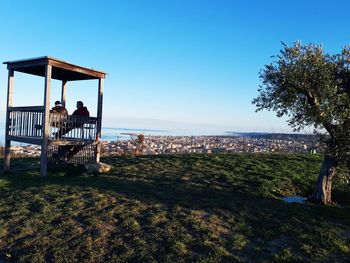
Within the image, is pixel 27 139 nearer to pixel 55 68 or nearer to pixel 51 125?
pixel 51 125

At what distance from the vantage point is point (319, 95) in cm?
1072

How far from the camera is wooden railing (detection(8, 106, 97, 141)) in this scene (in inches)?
600

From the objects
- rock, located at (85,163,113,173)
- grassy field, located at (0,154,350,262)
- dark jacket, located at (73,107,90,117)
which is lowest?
grassy field, located at (0,154,350,262)

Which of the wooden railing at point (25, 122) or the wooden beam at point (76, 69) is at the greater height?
the wooden beam at point (76, 69)

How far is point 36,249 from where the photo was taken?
7.25 m

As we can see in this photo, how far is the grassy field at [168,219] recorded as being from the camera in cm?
714

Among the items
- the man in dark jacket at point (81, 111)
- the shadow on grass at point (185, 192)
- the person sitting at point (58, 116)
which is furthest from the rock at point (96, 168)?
the man in dark jacket at point (81, 111)

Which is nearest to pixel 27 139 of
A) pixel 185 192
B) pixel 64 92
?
pixel 64 92

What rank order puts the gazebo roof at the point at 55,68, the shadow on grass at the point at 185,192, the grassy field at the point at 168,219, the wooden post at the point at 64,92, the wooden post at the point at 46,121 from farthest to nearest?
the wooden post at the point at 64,92 → the gazebo roof at the point at 55,68 → the wooden post at the point at 46,121 → the shadow on grass at the point at 185,192 → the grassy field at the point at 168,219

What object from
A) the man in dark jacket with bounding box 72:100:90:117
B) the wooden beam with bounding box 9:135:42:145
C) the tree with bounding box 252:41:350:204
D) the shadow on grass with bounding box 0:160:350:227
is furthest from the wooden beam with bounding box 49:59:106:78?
the tree with bounding box 252:41:350:204

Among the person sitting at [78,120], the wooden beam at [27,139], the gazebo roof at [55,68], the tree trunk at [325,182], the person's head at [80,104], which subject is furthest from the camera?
the person's head at [80,104]

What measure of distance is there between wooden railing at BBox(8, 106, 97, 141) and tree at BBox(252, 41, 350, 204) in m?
8.43

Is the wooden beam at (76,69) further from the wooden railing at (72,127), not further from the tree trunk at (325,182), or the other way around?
the tree trunk at (325,182)

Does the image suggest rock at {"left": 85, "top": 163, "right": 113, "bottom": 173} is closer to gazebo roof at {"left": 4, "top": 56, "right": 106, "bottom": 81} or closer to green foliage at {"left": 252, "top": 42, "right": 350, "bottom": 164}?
gazebo roof at {"left": 4, "top": 56, "right": 106, "bottom": 81}
